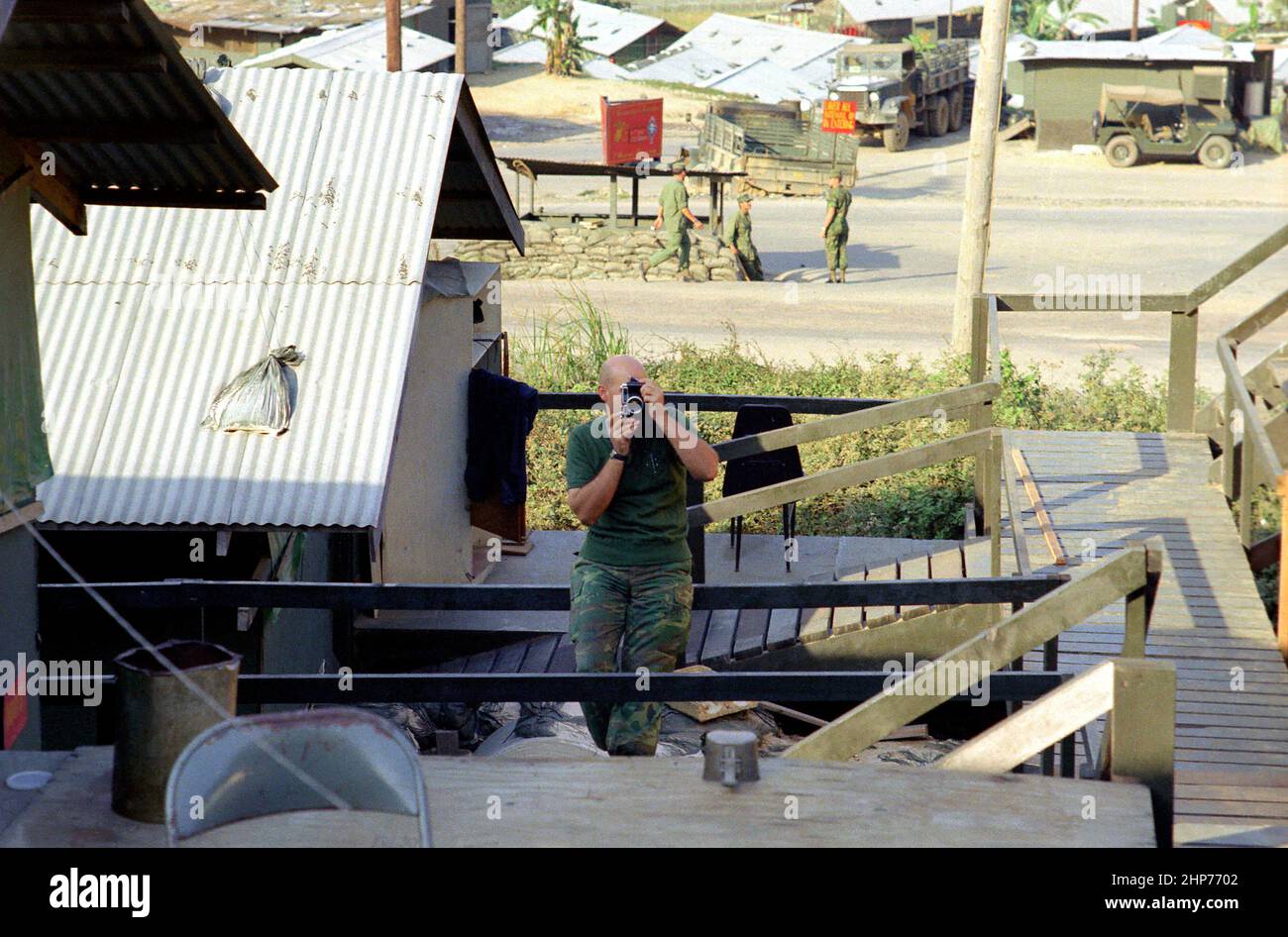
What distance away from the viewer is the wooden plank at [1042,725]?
12.0 ft

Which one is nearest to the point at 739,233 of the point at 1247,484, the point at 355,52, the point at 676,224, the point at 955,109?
the point at 676,224

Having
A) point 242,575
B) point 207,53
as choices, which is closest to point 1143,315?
point 242,575

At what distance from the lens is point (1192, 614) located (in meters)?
7.77

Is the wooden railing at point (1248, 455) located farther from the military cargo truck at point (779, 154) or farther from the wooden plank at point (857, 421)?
the military cargo truck at point (779, 154)

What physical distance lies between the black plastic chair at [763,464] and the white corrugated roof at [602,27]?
50.8 metres

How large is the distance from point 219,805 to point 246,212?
5898mm

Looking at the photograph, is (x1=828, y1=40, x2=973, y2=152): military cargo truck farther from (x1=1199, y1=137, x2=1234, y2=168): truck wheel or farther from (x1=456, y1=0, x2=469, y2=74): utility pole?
(x1=456, y1=0, x2=469, y2=74): utility pole

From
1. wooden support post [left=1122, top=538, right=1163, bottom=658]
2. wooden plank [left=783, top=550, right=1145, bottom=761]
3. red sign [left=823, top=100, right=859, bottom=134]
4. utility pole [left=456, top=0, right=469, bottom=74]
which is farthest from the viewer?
utility pole [left=456, top=0, right=469, bottom=74]

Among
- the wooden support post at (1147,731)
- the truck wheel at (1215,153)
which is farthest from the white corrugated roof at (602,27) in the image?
the wooden support post at (1147,731)

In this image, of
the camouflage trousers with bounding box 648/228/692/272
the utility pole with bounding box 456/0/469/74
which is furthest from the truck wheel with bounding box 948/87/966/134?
the camouflage trousers with bounding box 648/228/692/272

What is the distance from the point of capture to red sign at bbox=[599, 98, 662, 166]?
2731 cm

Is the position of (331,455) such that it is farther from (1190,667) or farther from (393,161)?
(1190,667)

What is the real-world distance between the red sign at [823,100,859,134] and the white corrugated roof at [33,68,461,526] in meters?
26.6

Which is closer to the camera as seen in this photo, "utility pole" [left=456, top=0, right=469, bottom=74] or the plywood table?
the plywood table
